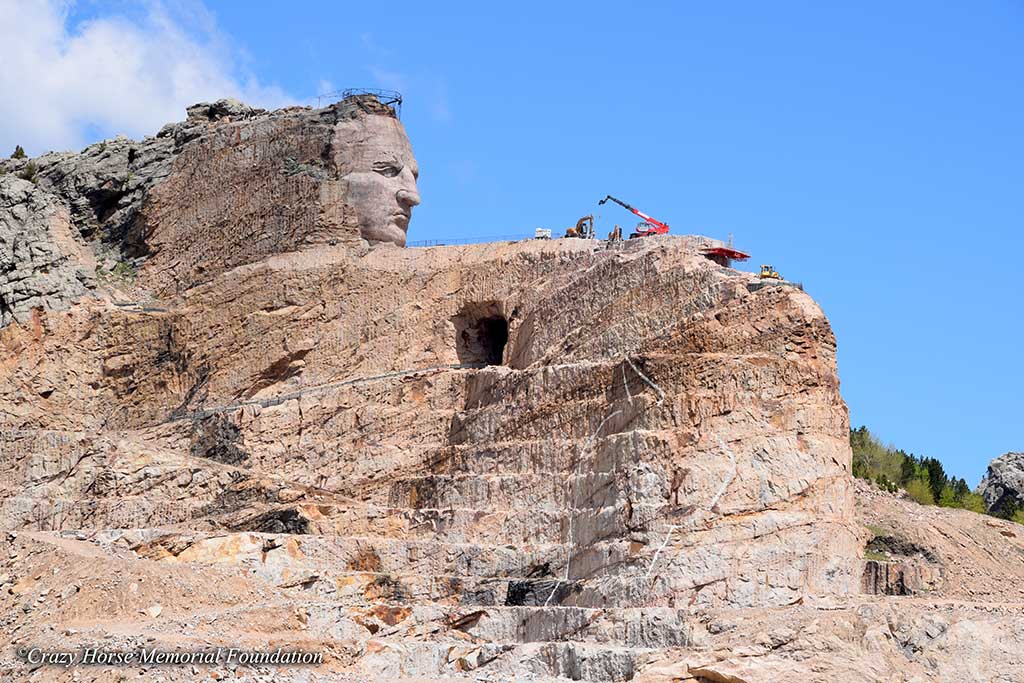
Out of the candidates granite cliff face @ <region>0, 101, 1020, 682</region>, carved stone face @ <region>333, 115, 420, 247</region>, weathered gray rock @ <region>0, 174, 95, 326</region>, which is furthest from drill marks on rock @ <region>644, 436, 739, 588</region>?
weathered gray rock @ <region>0, 174, 95, 326</region>

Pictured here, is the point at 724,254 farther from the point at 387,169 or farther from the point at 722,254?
the point at 387,169

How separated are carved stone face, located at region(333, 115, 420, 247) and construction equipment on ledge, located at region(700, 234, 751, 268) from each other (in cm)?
1087

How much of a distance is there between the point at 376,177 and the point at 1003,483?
23.8 meters

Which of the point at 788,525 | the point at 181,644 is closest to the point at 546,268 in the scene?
the point at 788,525

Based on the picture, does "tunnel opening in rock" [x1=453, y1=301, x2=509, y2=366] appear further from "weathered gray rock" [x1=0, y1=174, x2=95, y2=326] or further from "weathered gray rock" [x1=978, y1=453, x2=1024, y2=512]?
"weathered gray rock" [x1=978, y1=453, x2=1024, y2=512]

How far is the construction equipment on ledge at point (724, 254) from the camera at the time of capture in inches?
2233

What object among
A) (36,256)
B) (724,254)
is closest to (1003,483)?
(724,254)

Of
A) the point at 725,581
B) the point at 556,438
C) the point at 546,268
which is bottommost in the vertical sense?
the point at 725,581

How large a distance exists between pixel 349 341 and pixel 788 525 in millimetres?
16645

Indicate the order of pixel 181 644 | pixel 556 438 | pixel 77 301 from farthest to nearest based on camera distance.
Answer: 1. pixel 77 301
2. pixel 556 438
3. pixel 181 644

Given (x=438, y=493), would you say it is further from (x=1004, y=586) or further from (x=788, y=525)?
(x=1004, y=586)

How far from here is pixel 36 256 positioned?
67.0 m

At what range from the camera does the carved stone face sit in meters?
63.6

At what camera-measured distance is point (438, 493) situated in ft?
185
